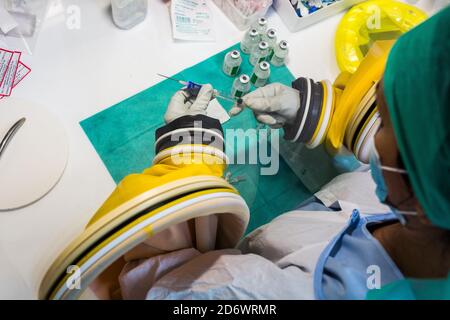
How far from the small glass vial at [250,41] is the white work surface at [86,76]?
47 mm

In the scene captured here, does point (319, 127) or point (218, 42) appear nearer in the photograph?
point (319, 127)

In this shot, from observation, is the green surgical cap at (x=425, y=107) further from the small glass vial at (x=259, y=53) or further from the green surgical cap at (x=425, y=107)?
the small glass vial at (x=259, y=53)

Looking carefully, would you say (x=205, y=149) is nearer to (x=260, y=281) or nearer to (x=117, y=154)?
(x=260, y=281)

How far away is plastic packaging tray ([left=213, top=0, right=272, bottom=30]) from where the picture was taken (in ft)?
3.66

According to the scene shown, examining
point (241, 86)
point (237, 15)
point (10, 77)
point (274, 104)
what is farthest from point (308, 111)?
point (10, 77)

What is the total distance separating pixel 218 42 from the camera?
1.14m

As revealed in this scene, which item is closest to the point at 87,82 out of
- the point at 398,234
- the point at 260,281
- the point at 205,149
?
the point at 205,149

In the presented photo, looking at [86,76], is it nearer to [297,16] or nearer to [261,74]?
[261,74]

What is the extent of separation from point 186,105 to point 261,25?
406 mm

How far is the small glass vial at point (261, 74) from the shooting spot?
3.43ft

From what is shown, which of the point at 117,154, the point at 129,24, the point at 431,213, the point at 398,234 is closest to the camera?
the point at 431,213

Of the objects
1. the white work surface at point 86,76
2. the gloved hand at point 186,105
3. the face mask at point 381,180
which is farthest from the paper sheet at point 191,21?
the face mask at point 381,180

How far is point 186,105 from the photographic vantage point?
875mm

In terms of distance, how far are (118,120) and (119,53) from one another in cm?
22
